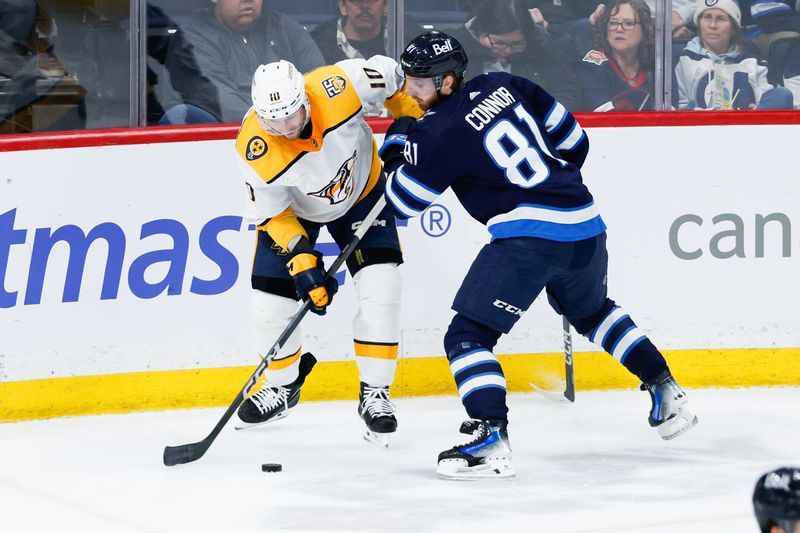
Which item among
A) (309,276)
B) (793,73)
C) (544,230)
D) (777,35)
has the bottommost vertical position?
(309,276)

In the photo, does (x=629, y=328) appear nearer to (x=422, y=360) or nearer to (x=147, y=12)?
(x=422, y=360)

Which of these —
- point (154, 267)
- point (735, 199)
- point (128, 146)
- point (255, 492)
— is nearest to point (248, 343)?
point (154, 267)

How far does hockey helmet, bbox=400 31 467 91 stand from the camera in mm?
3164

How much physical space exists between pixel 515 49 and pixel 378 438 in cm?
168

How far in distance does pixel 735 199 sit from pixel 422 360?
3.89 ft

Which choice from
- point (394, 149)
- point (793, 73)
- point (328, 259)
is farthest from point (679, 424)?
point (793, 73)

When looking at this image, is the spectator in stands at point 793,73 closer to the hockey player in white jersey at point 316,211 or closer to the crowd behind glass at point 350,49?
the crowd behind glass at point 350,49

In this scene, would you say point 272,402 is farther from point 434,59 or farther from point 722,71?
point 722,71

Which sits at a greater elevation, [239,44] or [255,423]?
[239,44]

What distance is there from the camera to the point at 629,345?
11.4ft

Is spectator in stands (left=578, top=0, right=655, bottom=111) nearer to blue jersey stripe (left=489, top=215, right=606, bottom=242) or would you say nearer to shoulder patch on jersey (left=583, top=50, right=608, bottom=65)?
shoulder patch on jersey (left=583, top=50, right=608, bottom=65)

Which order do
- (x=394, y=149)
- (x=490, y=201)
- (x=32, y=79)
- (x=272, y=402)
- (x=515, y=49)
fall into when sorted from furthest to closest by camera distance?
(x=515, y=49), (x=32, y=79), (x=272, y=402), (x=394, y=149), (x=490, y=201)

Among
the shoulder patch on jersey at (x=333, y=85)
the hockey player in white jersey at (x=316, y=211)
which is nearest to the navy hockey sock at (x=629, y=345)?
the hockey player in white jersey at (x=316, y=211)

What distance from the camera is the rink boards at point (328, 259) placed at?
399 cm
